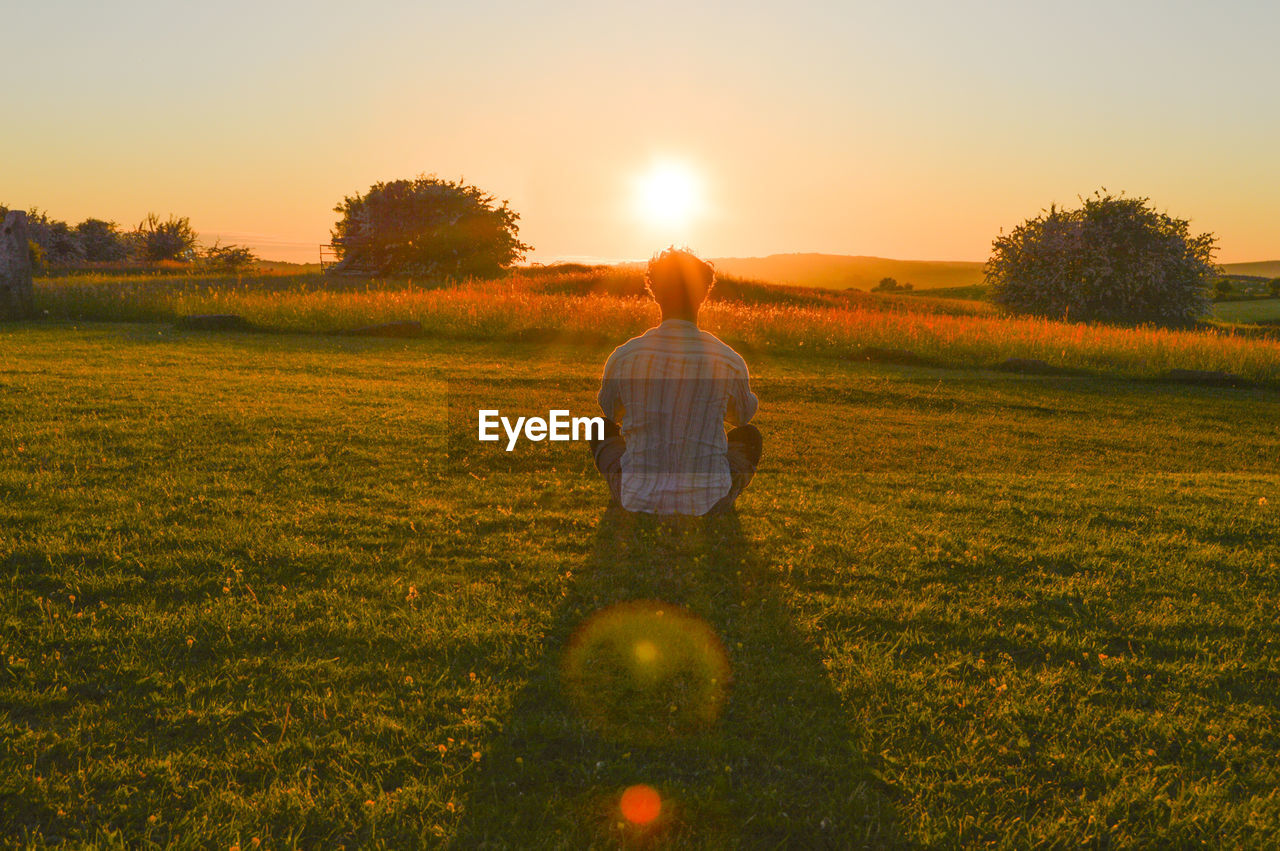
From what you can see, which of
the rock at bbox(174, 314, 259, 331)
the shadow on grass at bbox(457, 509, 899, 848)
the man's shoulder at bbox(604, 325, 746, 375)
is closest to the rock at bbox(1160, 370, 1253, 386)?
the man's shoulder at bbox(604, 325, 746, 375)

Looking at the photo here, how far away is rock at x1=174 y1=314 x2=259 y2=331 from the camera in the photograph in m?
19.0

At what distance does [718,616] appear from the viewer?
4871mm

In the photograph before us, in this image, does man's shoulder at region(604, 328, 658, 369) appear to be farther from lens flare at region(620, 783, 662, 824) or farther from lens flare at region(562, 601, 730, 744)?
lens flare at region(620, 783, 662, 824)

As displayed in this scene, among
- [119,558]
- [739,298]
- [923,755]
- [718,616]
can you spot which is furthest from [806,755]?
[739,298]

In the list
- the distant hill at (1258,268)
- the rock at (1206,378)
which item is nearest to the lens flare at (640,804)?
the rock at (1206,378)

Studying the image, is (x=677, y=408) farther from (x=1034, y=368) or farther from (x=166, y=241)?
(x=166, y=241)

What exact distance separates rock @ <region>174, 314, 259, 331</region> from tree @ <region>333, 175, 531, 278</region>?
88.9 ft

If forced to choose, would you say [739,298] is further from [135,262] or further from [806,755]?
[135,262]

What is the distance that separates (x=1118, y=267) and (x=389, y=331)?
36.8 metres

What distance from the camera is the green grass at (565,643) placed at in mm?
3193

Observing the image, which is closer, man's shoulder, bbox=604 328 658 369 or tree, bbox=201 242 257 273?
man's shoulder, bbox=604 328 658 369

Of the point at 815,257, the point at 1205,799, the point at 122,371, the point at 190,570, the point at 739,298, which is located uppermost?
the point at 815,257

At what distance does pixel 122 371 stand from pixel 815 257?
440 feet

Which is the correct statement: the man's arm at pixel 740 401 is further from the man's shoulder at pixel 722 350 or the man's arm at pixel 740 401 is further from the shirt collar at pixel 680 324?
the shirt collar at pixel 680 324
